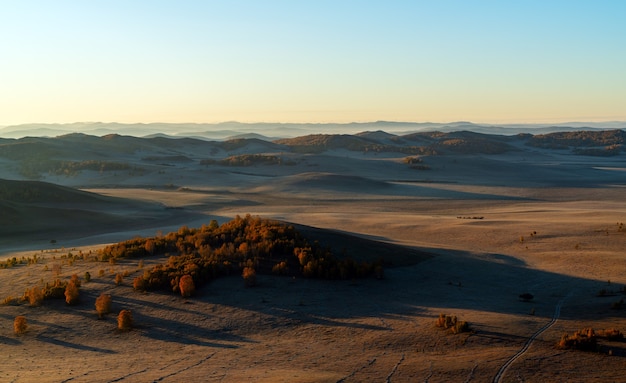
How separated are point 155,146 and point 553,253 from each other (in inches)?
3603

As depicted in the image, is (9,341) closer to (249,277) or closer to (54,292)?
(54,292)

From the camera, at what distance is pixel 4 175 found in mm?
64500

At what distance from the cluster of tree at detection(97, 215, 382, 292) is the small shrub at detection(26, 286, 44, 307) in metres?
2.02

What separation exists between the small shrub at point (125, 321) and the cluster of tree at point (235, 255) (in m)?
2.10

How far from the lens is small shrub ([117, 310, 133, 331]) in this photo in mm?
11719

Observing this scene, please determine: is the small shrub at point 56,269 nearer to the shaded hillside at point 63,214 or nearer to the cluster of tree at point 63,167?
the shaded hillside at point 63,214

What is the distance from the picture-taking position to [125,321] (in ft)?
38.6

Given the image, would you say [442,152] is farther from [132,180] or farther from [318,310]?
[318,310]

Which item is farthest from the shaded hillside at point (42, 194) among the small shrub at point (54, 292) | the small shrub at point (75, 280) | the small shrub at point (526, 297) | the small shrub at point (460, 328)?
the small shrub at point (460, 328)

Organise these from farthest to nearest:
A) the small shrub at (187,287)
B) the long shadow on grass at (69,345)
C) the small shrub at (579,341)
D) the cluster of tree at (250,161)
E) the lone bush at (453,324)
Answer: the cluster of tree at (250,161) → the small shrub at (187,287) → the lone bush at (453,324) → the long shadow on grass at (69,345) → the small shrub at (579,341)

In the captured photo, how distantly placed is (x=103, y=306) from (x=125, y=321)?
1.14 meters

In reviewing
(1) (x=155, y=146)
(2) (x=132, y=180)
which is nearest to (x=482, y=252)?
(2) (x=132, y=180)

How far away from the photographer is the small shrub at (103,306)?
12.6 meters

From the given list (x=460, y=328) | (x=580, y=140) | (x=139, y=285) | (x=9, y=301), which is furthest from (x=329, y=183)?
(x=580, y=140)
